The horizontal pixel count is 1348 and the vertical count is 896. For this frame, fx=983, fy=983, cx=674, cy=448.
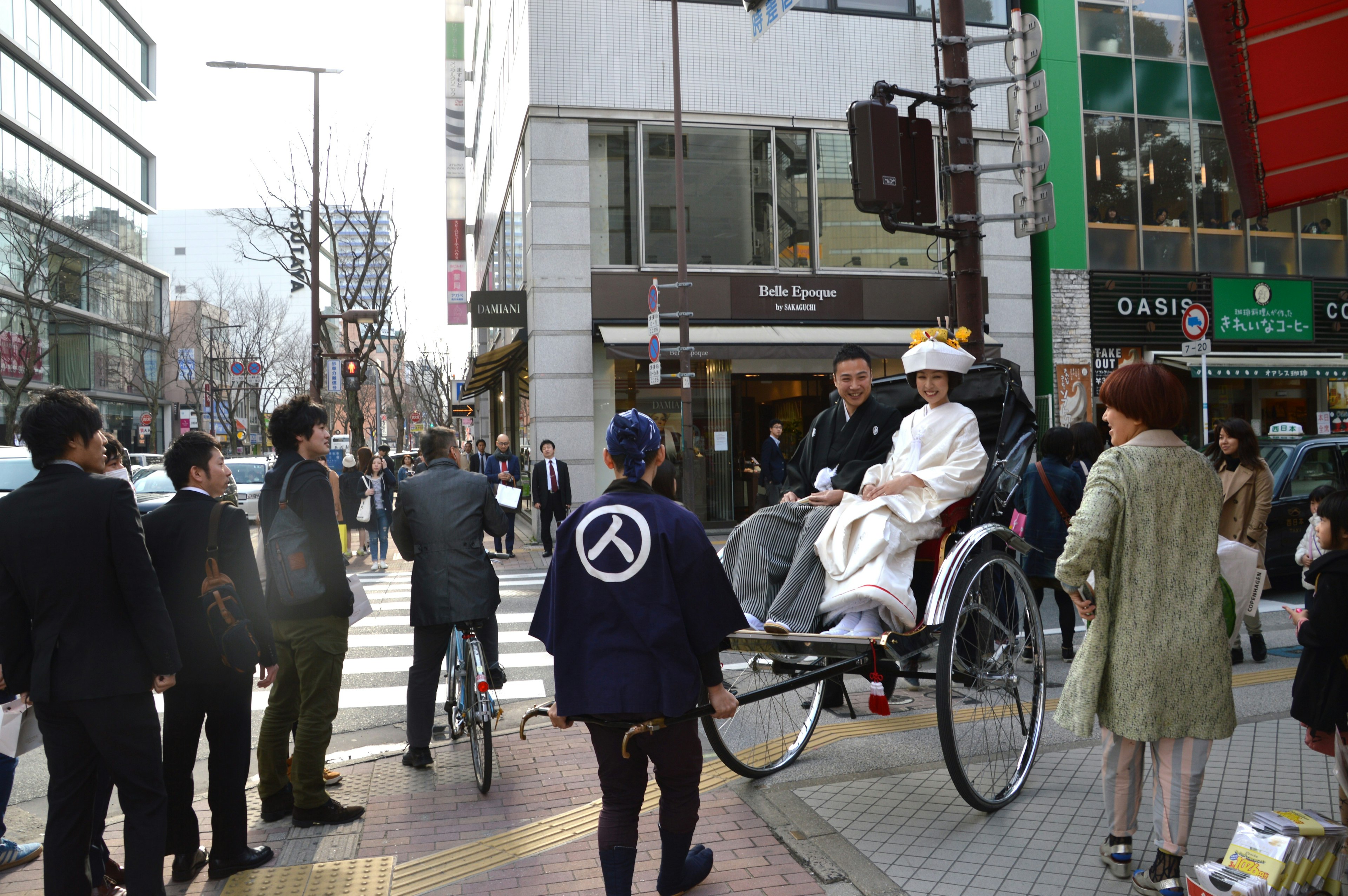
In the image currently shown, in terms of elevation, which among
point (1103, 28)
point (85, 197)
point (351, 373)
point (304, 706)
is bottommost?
point (304, 706)

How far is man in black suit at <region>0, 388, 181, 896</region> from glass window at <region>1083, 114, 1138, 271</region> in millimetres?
20212

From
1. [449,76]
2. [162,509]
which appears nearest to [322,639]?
[162,509]

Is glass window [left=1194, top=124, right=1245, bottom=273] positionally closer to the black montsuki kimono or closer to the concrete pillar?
the concrete pillar

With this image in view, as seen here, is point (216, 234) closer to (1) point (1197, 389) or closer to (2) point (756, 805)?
(1) point (1197, 389)

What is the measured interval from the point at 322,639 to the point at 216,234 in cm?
11810

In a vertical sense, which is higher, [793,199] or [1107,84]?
[1107,84]

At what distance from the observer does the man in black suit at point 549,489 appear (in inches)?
615

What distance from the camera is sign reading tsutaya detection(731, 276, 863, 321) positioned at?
60.2ft

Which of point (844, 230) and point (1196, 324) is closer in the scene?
point (1196, 324)

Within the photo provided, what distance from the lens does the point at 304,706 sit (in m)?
4.82

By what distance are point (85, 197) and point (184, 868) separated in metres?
54.5

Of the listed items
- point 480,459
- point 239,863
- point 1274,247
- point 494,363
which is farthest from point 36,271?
point 1274,247

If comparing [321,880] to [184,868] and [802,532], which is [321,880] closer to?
[184,868]

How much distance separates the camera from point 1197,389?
21781 mm
